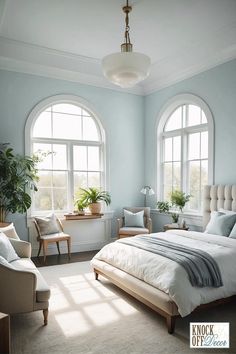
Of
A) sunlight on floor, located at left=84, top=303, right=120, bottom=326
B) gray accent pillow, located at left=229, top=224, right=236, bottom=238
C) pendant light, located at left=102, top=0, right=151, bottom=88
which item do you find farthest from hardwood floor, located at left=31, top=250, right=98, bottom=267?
pendant light, located at left=102, top=0, right=151, bottom=88

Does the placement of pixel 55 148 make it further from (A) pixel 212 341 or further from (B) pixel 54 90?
(A) pixel 212 341

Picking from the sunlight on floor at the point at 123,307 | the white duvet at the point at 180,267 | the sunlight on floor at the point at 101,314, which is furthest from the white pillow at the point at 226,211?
the sunlight on floor at the point at 101,314

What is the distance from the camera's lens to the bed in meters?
2.80

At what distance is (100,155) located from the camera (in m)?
6.43

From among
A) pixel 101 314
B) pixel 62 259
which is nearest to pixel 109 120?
pixel 62 259

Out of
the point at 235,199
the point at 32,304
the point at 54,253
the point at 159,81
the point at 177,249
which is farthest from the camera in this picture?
the point at 159,81

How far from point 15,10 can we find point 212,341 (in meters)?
4.58

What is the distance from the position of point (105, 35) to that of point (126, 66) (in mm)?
1974

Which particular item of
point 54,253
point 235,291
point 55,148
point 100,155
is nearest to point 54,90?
point 55,148

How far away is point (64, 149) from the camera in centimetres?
602

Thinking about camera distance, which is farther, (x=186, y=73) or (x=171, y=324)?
(x=186, y=73)

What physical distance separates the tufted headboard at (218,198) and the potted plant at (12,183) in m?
3.03

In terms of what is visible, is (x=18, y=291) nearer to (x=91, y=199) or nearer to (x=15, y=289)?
(x=15, y=289)

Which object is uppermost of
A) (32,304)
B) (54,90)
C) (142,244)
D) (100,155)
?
(54,90)
